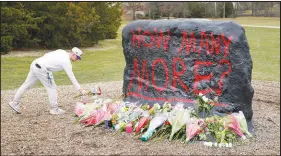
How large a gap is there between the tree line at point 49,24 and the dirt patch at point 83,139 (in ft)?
30.3

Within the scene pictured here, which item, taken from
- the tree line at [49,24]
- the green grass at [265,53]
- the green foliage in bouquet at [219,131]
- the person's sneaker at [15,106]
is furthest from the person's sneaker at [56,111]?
the tree line at [49,24]

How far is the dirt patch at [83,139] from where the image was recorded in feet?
18.9

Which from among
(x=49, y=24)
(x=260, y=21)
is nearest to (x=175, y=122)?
(x=49, y=24)

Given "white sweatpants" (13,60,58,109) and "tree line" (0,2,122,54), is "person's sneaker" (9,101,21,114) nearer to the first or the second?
"white sweatpants" (13,60,58,109)

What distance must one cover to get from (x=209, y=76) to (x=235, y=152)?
147 centimetres

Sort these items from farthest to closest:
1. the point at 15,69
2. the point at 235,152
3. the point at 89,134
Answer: the point at 15,69, the point at 89,134, the point at 235,152

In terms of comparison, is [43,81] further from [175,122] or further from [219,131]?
[219,131]

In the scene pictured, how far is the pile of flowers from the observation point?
20.1ft

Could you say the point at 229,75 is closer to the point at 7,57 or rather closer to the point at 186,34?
the point at 186,34

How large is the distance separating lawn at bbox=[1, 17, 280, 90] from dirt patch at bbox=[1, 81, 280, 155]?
3730mm

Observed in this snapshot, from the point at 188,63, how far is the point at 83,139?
218cm

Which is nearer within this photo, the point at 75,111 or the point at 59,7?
the point at 75,111

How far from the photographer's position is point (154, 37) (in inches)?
287

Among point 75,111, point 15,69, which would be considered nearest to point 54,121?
point 75,111
